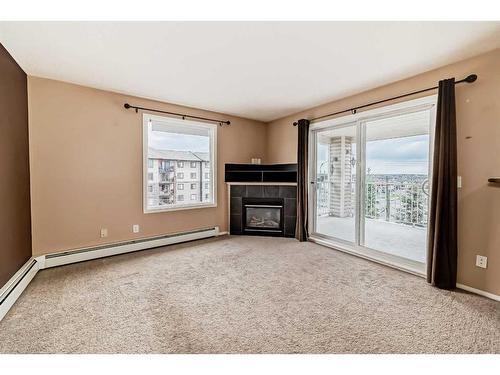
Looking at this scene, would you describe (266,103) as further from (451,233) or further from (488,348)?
(488,348)

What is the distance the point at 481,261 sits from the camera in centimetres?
240

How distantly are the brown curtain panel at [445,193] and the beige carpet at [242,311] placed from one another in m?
0.23

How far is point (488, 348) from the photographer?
1629 millimetres

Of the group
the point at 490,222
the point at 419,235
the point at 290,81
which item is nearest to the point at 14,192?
the point at 290,81

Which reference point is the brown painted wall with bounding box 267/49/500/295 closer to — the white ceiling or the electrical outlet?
the electrical outlet

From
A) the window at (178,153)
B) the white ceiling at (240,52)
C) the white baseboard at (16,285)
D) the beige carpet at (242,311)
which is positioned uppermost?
the white ceiling at (240,52)

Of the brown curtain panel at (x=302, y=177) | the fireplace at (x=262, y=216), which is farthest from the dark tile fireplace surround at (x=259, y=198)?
the brown curtain panel at (x=302, y=177)

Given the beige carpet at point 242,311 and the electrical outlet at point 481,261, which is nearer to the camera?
the beige carpet at point 242,311

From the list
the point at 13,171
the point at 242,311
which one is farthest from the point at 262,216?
the point at 13,171

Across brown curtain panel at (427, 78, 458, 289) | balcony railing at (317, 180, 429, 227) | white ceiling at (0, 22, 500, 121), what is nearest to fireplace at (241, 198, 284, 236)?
balcony railing at (317, 180, 429, 227)

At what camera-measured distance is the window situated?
3.93 meters

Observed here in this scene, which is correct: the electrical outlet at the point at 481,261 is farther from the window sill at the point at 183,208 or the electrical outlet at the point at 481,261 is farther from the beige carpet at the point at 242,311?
the window sill at the point at 183,208

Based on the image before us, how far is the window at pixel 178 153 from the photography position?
155 inches
